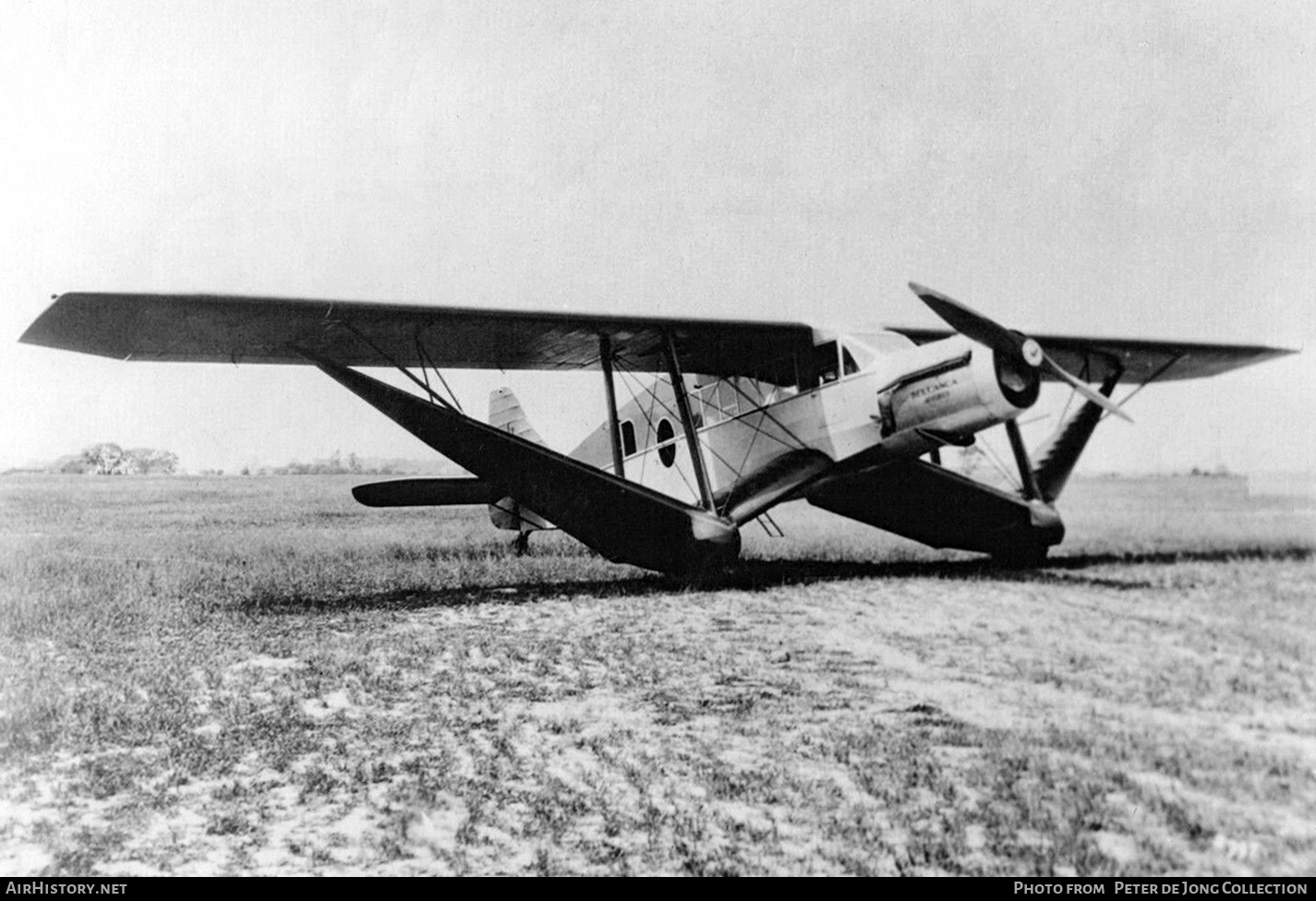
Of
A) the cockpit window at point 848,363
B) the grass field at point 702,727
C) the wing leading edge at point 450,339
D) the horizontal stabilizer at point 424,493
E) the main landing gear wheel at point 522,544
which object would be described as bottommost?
the grass field at point 702,727

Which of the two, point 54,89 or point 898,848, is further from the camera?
point 54,89

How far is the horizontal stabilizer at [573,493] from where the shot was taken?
7746 millimetres

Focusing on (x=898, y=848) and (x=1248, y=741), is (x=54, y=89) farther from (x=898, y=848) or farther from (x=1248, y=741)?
(x=1248, y=741)

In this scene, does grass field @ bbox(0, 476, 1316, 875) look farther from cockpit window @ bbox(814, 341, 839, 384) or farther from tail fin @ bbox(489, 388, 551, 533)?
tail fin @ bbox(489, 388, 551, 533)

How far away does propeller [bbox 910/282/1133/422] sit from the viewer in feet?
19.6

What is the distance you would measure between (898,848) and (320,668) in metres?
3.63

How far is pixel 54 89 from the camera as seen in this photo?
6.02 meters

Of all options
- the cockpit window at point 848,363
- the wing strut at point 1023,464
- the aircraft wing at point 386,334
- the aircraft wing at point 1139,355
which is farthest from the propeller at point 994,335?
the aircraft wing at point 386,334

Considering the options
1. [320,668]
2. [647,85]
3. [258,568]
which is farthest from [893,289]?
[258,568]

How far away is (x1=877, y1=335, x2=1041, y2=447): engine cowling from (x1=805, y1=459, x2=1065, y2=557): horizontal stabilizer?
905 millimetres

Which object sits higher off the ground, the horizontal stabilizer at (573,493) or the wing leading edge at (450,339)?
the wing leading edge at (450,339)

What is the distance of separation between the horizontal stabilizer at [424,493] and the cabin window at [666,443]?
196 centimetres

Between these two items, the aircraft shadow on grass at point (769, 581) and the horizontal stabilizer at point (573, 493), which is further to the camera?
the horizontal stabilizer at point (573, 493)

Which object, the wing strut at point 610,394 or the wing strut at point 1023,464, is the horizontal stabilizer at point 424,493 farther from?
the wing strut at point 1023,464
